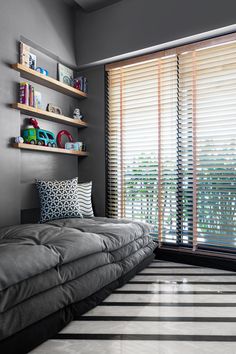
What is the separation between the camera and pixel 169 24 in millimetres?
2740

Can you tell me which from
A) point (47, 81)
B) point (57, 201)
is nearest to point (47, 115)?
point (47, 81)

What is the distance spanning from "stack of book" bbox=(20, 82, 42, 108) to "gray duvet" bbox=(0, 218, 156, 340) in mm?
1156

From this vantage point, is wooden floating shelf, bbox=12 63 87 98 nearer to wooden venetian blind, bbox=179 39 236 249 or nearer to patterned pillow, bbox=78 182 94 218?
patterned pillow, bbox=78 182 94 218

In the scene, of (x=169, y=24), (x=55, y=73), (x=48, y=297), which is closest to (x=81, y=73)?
(x=55, y=73)

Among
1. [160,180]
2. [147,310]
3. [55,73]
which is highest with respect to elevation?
[55,73]

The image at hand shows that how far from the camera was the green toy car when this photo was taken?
2.66 m

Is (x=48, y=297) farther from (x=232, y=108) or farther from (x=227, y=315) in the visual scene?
(x=232, y=108)

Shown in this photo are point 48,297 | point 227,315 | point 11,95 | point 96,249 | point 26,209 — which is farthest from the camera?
point 26,209

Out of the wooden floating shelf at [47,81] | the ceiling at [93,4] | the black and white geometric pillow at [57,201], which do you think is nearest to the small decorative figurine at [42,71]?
the wooden floating shelf at [47,81]

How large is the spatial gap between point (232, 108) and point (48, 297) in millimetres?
2218

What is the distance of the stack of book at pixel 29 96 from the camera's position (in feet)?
8.36

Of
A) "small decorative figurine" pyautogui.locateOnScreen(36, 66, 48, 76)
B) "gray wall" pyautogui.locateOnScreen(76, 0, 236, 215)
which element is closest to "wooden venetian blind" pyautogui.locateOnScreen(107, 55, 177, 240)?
"gray wall" pyautogui.locateOnScreen(76, 0, 236, 215)

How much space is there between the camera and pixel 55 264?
1480mm

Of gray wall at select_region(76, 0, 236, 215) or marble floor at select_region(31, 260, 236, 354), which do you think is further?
gray wall at select_region(76, 0, 236, 215)
